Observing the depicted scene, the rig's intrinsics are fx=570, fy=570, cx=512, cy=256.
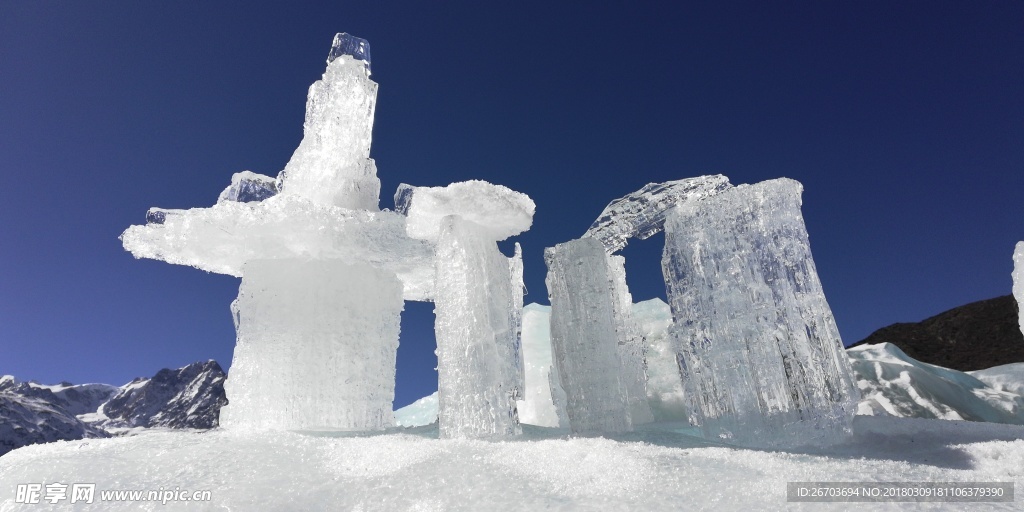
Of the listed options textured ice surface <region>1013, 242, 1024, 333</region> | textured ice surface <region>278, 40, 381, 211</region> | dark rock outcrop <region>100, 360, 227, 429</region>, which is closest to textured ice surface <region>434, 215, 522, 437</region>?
textured ice surface <region>278, 40, 381, 211</region>

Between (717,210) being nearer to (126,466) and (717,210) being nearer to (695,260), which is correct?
(695,260)

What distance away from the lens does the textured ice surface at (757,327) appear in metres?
5.40

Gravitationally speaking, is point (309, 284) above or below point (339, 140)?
below

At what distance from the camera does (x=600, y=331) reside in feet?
20.6

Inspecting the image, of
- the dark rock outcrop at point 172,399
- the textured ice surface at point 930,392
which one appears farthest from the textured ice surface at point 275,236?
the dark rock outcrop at point 172,399

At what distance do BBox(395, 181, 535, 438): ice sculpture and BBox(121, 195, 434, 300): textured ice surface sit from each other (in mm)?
435

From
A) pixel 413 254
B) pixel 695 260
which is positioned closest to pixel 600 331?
pixel 695 260

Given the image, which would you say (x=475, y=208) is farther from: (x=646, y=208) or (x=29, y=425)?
(x=29, y=425)

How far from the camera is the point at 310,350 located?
6.11 m

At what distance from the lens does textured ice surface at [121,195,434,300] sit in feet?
18.6

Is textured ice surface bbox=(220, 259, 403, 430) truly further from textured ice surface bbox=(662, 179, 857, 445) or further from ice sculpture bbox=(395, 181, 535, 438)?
textured ice surface bbox=(662, 179, 857, 445)

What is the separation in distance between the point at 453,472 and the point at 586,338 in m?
3.09

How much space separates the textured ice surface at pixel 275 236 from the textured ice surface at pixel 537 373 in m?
3.75

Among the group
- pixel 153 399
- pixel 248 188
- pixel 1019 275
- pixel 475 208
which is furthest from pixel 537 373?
pixel 153 399
